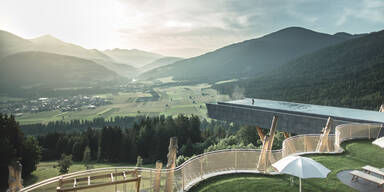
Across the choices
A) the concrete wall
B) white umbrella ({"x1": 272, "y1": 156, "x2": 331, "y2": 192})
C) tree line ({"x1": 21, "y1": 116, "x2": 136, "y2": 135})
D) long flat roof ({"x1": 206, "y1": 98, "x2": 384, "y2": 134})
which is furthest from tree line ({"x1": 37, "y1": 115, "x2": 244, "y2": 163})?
tree line ({"x1": 21, "y1": 116, "x2": 136, "y2": 135})

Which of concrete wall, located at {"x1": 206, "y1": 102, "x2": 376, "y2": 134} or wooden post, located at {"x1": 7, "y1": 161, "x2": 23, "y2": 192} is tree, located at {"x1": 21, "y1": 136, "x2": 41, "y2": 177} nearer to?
concrete wall, located at {"x1": 206, "y1": 102, "x2": 376, "y2": 134}

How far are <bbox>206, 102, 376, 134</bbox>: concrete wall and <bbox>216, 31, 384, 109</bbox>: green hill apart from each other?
4879 cm

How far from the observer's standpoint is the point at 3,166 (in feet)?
94.1

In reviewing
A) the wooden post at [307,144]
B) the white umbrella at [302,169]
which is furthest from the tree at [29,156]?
the white umbrella at [302,169]

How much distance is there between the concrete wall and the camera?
20938 millimetres

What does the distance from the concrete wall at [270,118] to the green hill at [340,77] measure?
4879 centimetres

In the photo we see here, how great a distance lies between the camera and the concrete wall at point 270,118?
20.9 m

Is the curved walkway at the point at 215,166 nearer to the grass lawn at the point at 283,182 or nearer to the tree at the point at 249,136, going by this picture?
the grass lawn at the point at 283,182

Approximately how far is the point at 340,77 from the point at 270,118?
93898 mm

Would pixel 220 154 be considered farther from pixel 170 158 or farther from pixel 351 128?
pixel 351 128

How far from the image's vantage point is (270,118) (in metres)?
24.5

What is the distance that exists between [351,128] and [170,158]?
1395 centimetres

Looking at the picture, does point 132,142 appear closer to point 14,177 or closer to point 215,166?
point 215,166

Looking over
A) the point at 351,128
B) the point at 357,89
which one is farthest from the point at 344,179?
the point at 357,89
